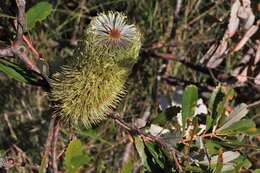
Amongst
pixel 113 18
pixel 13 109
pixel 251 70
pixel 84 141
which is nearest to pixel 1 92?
pixel 13 109

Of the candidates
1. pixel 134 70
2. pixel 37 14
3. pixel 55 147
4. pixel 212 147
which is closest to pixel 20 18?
pixel 37 14

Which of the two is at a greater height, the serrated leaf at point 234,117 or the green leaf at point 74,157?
the serrated leaf at point 234,117


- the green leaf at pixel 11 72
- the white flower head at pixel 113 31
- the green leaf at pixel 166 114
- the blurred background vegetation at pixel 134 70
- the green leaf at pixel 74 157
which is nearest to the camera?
the white flower head at pixel 113 31

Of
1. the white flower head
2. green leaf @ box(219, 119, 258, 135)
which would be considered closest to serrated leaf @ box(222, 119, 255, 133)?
green leaf @ box(219, 119, 258, 135)

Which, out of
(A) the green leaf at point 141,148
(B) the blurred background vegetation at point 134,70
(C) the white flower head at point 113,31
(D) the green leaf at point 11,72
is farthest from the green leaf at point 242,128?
(B) the blurred background vegetation at point 134,70

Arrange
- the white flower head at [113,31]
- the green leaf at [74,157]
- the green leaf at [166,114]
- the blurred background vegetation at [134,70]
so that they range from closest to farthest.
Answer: the white flower head at [113,31]
the green leaf at [74,157]
the green leaf at [166,114]
the blurred background vegetation at [134,70]

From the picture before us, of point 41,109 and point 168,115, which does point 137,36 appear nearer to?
point 168,115

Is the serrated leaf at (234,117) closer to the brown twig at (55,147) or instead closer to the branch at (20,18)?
the brown twig at (55,147)
